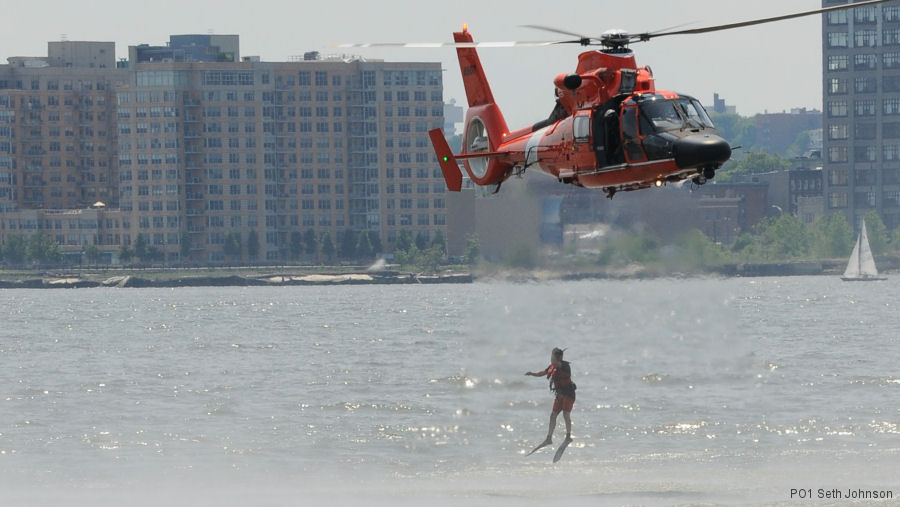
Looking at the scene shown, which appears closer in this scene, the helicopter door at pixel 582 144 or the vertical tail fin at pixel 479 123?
the helicopter door at pixel 582 144

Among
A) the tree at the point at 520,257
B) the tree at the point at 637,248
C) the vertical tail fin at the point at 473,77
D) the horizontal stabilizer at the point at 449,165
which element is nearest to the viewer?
the horizontal stabilizer at the point at 449,165

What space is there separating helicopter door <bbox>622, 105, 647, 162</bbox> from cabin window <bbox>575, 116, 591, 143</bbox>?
Result: 40.3 inches

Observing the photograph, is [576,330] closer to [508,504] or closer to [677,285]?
[677,285]

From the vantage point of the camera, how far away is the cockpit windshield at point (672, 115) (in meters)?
34.1

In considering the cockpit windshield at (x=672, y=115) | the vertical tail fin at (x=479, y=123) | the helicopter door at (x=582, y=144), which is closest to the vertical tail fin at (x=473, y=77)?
the vertical tail fin at (x=479, y=123)

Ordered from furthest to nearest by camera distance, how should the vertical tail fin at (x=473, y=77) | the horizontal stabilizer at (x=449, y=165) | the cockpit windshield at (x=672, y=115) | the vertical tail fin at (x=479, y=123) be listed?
the vertical tail fin at (x=473, y=77) → the vertical tail fin at (x=479, y=123) → the horizontal stabilizer at (x=449, y=165) → the cockpit windshield at (x=672, y=115)

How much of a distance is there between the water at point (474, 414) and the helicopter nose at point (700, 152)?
7.18m

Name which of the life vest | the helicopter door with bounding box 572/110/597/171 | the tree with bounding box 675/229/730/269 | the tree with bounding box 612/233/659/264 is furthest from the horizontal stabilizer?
the tree with bounding box 612/233/659/264

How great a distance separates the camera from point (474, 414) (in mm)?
54062

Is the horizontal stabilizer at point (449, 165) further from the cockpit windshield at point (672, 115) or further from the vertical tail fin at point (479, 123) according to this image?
the cockpit windshield at point (672, 115)

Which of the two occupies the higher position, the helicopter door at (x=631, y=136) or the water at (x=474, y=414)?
the helicopter door at (x=631, y=136)

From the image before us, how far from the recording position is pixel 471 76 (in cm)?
4616

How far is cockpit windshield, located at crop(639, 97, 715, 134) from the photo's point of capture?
34.1m

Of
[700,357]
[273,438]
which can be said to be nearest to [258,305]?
[700,357]
